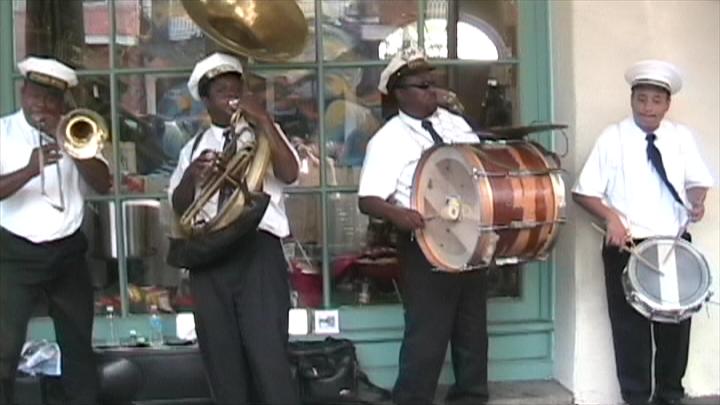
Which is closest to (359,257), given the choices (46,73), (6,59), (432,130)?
(432,130)

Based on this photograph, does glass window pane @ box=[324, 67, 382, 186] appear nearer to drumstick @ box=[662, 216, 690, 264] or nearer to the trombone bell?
the trombone bell

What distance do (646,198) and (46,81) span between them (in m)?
2.60

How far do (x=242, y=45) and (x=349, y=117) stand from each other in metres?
0.92

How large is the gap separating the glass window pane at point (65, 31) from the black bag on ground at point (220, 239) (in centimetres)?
145

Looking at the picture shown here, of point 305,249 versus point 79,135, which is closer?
point 79,135

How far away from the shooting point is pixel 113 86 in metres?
5.75

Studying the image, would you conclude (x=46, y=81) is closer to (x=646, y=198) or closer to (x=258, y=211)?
(x=258, y=211)

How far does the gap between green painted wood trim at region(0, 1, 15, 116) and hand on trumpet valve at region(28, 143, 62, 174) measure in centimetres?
94

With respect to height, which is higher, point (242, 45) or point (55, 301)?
point (242, 45)

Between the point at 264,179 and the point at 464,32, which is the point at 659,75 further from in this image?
the point at 264,179

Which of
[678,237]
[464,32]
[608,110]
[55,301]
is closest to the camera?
[55,301]

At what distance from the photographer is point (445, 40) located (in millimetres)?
5898

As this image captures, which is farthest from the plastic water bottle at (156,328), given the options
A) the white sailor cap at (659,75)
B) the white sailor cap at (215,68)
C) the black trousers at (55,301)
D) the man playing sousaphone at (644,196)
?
the white sailor cap at (659,75)

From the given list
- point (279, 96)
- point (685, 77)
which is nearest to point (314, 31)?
point (279, 96)
